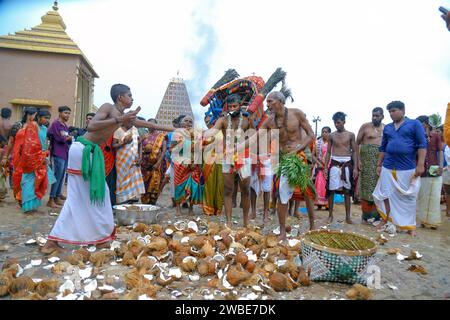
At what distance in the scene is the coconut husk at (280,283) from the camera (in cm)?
250

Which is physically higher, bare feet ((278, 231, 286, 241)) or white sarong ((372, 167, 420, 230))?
white sarong ((372, 167, 420, 230))

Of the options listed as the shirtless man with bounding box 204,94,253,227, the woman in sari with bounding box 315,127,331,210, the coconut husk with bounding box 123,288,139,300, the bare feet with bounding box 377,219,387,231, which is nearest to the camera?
the coconut husk with bounding box 123,288,139,300

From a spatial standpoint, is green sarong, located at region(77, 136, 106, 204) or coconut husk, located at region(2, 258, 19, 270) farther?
green sarong, located at region(77, 136, 106, 204)

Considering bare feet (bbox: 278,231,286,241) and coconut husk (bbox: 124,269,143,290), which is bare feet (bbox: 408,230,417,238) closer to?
bare feet (bbox: 278,231,286,241)

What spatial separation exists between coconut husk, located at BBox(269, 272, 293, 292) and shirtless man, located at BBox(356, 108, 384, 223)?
3603 mm

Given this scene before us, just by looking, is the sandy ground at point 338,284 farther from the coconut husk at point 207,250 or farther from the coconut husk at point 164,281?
the coconut husk at point 207,250

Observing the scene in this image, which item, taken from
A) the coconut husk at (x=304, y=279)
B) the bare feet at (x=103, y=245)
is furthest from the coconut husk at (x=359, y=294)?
the bare feet at (x=103, y=245)

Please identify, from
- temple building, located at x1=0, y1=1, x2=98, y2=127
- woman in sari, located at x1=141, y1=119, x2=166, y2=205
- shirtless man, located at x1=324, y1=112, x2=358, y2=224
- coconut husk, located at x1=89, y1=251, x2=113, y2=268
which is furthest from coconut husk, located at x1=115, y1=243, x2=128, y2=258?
temple building, located at x1=0, y1=1, x2=98, y2=127

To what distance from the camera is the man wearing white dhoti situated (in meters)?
4.77

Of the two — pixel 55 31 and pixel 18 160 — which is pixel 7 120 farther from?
pixel 55 31

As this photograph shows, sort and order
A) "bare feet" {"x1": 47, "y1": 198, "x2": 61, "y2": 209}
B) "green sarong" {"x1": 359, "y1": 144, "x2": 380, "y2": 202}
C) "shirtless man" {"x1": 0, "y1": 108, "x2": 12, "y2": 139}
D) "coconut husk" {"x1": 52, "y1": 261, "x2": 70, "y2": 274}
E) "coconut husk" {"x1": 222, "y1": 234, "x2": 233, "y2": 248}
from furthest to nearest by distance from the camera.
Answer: "shirtless man" {"x1": 0, "y1": 108, "x2": 12, "y2": 139}
"bare feet" {"x1": 47, "y1": 198, "x2": 61, "y2": 209}
"green sarong" {"x1": 359, "y1": 144, "x2": 380, "y2": 202}
"coconut husk" {"x1": 222, "y1": 234, "x2": 233, "y2": 248}
"coconut husk" {"x1": 52, "y1": 261, "x2": 70, "y2": 274}

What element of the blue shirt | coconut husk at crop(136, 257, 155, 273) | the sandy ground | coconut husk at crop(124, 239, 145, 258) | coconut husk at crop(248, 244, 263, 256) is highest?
the blue shirt

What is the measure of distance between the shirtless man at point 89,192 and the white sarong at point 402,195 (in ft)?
12.5

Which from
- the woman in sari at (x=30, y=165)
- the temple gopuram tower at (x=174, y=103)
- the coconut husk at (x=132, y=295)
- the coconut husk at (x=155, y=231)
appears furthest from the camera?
the temple gopuram tower at (x=174, y=103)
